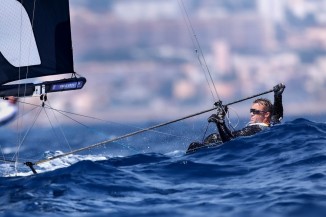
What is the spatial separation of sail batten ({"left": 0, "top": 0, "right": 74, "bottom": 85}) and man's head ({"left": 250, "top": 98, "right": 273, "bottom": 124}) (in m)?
3.98

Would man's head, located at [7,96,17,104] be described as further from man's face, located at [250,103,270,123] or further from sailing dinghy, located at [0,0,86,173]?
man's face, located at [250,103,270,123]

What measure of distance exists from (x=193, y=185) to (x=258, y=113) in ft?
12.6

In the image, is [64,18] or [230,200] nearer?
[230,200]

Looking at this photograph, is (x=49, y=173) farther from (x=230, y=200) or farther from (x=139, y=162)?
(x=230, y=200)

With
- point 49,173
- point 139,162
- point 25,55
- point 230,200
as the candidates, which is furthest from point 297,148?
point 25,55

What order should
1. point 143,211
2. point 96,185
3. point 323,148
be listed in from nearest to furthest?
point 143,211, point 96,185, point 323,148

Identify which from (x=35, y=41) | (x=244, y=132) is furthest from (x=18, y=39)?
(x=244, y=132)

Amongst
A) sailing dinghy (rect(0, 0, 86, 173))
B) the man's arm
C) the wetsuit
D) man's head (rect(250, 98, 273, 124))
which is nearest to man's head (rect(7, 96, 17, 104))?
sailing dinghy (rect(0, 0, 86, 173))

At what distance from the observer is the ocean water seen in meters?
7.70

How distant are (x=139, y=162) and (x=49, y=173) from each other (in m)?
2.46

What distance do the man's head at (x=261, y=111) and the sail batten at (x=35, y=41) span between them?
3975 mm

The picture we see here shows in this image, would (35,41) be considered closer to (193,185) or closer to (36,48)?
(36,48)

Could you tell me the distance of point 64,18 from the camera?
42.4 ft

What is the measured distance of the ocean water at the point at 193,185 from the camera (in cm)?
770
